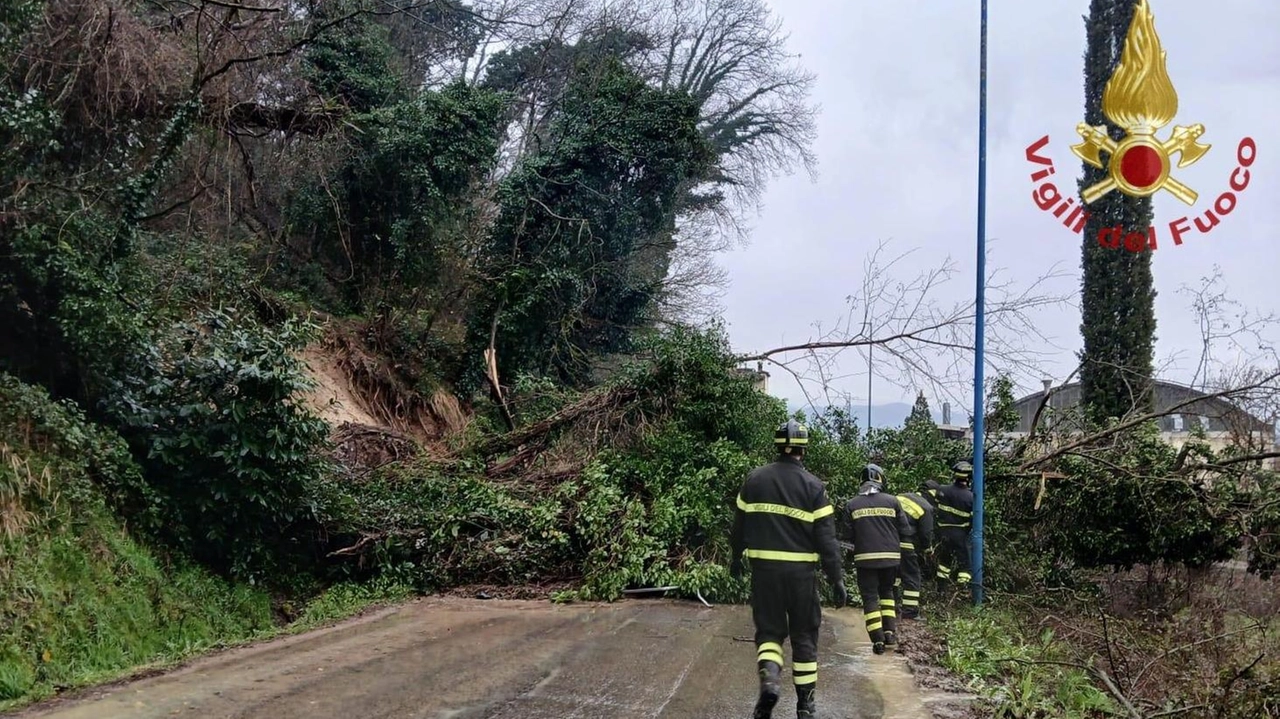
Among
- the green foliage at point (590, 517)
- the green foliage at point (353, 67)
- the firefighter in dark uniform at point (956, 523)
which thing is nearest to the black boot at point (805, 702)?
the green foliage at point (590, 517)

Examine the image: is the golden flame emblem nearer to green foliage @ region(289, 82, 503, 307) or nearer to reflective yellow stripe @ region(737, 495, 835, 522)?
reflective yellow stripe @ region(737, 495, 835, 522)

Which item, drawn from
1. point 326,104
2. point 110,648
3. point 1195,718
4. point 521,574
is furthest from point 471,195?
point 1195,718

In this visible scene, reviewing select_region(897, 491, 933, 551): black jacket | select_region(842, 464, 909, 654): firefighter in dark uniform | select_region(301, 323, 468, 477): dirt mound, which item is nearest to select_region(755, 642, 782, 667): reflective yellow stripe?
select_region(842, 464, 909, 654): firefighter in dark uniform

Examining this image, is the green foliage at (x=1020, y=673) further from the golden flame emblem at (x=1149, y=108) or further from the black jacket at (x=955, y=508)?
the golden flame emblem at (x=1149, y=108)

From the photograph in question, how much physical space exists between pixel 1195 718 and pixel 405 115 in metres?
16.4

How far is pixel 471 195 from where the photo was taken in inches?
800

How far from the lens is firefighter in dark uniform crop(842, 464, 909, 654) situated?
27.5 ft

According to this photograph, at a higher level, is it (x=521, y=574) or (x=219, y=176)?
(x=219, y=176)

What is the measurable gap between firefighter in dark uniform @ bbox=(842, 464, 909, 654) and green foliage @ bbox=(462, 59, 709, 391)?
11097 millimetres

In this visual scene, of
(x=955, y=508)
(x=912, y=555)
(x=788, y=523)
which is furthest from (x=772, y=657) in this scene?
(x=955, y=508)

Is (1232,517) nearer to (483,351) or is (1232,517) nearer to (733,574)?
(733,574)

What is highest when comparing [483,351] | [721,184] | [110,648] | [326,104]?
[721,184]

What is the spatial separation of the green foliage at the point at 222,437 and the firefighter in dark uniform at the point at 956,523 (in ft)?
24.6

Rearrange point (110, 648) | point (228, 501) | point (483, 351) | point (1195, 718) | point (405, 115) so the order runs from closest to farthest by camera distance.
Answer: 1. point (1195, 718)
2. point (110, 648)
3. point (228, 501)
4. point (405, 115)
5. point (483, 351)
